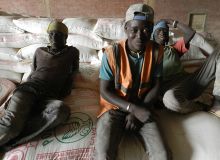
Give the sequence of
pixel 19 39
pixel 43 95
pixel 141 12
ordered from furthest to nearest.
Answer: pixel 19 39
pixel 43 95
pixel 141 12

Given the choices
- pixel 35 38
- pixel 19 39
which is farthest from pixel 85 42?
pixel 19 39

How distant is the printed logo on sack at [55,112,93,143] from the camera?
1.33m

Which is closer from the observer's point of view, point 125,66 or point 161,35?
point 125,66

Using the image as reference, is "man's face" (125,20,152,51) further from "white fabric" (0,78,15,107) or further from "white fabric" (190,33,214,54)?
"white fabric" (0,78,15,107)

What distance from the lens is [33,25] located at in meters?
2.14

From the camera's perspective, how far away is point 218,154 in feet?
3.85

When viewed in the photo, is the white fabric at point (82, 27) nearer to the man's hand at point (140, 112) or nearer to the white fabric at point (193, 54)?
the white fabric at point (193, 54)

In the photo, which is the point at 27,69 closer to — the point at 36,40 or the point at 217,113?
the point at 36,40

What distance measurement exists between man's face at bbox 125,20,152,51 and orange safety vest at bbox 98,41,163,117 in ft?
0.26

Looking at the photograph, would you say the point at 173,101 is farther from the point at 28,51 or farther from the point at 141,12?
the point at 28,51

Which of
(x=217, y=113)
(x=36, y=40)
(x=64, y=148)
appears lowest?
(x=64, y=148)

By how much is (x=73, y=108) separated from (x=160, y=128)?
53 centimetres

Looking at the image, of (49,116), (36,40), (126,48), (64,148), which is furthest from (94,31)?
(64,148)

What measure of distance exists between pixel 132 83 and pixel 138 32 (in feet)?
0.88
